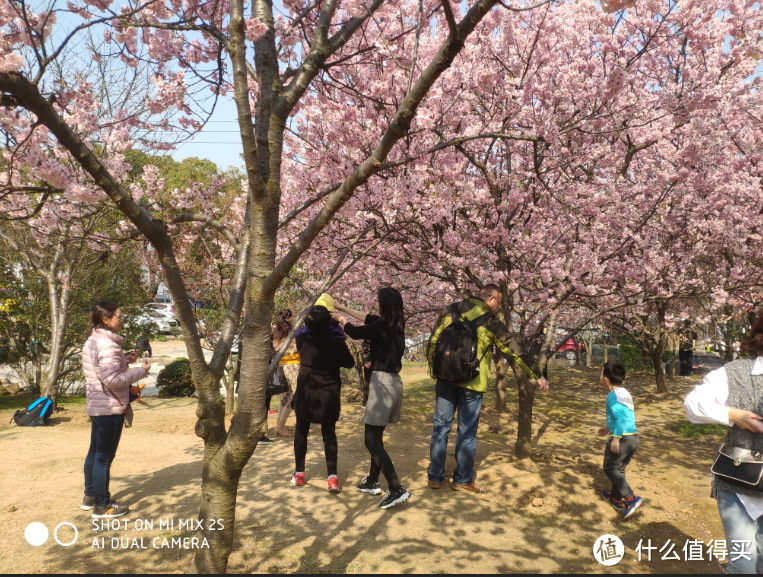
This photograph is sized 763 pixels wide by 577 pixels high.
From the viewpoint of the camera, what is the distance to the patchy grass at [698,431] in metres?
7.29

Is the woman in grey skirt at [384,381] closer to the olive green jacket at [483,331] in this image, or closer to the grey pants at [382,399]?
the grey pants at [382,399]

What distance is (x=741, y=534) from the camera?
2.27m

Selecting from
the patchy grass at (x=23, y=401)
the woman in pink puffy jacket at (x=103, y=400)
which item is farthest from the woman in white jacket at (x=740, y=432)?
the patchy grass at (x=23, y=401)

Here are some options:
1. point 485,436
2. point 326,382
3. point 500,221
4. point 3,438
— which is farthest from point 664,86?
point 3,438

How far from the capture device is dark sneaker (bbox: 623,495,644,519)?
420cm

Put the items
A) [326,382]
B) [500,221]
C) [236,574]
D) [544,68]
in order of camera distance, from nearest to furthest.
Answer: [236,574]
[326,382]
[500,221]
[544,68]

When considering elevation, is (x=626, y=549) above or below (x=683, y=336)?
Result: below

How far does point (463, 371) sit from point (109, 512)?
10.4ft

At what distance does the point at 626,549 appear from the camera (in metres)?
3.68

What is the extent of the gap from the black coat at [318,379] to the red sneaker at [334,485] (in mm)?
543

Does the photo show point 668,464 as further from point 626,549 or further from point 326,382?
point 326,382

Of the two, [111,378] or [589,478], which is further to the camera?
[589,478]

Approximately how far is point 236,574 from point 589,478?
3.67 metres

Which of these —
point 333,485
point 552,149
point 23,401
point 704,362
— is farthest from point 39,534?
→ point 704,362
